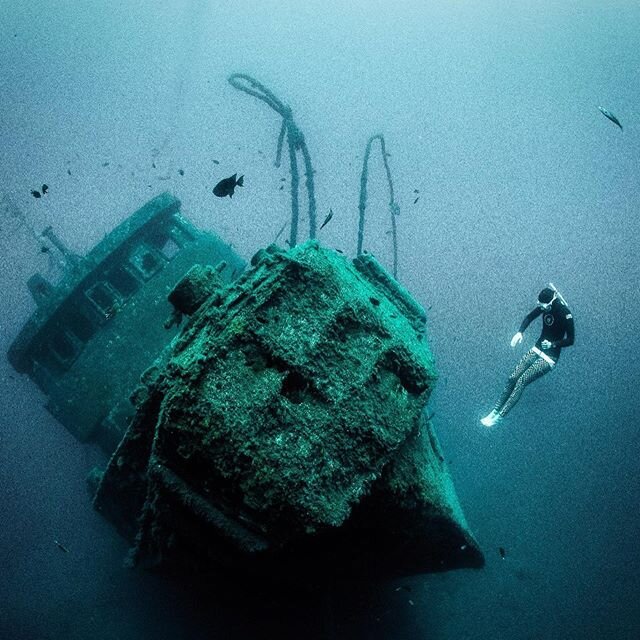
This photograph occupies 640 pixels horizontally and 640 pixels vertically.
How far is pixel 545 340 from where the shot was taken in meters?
5.16

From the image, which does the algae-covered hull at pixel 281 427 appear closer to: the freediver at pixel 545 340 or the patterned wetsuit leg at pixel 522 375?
the freediver at pixel 545 340

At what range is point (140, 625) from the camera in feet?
14.6

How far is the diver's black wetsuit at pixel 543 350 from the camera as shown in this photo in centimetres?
493

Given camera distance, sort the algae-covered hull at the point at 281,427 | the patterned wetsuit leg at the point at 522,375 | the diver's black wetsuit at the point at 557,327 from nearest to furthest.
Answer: the algae-covered hull at the point at 281,427 → the diver's black wetsuit at the point at 557,327 → the patterned wetsuit leg at the point at 522,375

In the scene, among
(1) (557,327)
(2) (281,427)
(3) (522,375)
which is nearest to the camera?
(2) (281,427)

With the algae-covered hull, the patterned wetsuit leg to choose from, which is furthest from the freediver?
Result: the algae-covered hull

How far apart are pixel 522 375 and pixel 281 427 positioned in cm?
503

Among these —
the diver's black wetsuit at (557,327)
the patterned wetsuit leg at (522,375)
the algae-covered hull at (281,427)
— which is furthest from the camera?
the patterned wetsuit leg at (522,375)

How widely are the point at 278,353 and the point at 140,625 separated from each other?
4866 mm

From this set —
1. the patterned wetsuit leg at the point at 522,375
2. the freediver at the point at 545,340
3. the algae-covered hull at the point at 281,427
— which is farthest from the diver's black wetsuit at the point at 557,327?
the algae-covered hull at the point at 281,427

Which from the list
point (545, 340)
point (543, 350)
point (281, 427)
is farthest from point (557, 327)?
point (281, 427)

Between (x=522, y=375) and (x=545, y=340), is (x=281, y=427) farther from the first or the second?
(x=522, y=375)

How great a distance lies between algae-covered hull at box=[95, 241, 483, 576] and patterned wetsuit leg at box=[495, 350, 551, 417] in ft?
13.0

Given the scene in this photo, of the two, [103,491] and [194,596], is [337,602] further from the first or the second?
[103,491]
